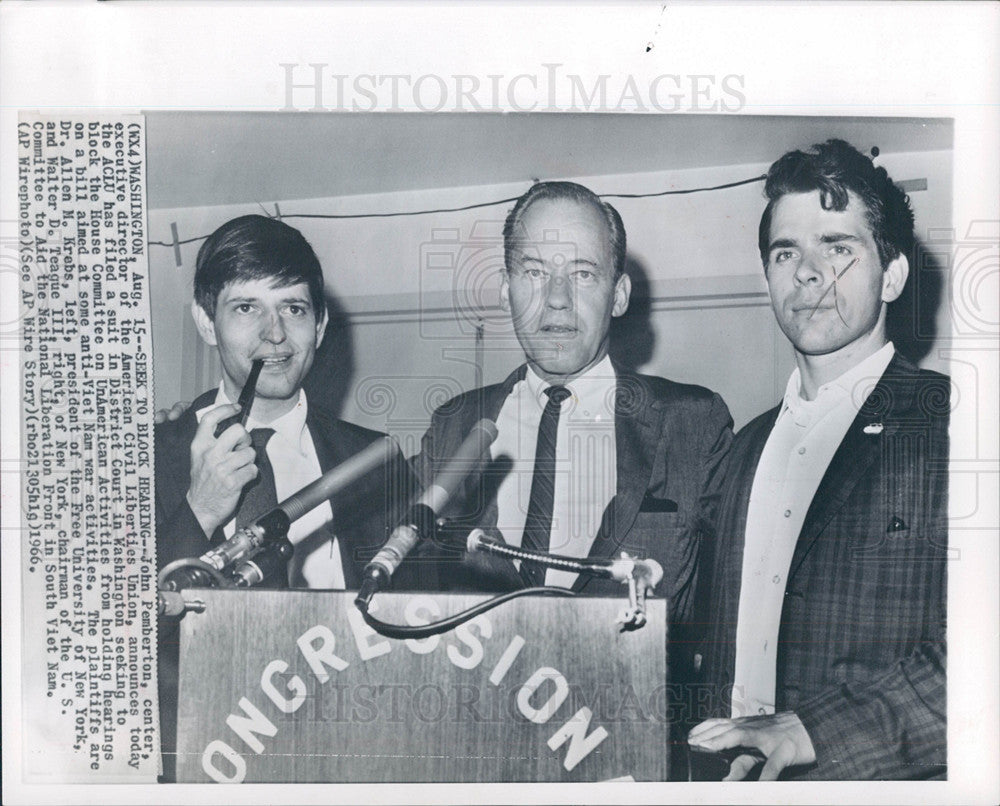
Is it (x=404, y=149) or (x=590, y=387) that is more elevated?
(x=404, y=149)

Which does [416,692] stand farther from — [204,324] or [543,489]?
[204,324]

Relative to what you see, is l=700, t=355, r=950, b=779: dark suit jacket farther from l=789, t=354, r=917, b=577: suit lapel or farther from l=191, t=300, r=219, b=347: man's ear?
l=191, t=300, r=219, b=347: man's ear

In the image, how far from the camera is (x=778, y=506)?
1799 millimetres

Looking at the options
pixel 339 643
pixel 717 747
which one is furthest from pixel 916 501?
pixel 339 643

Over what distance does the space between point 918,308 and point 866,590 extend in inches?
20.5

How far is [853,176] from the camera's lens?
181cm

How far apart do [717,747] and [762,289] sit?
83 centimetres

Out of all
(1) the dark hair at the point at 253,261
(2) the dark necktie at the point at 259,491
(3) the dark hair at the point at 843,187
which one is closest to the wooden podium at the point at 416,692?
(2) the dark necktie at the point at 259,491

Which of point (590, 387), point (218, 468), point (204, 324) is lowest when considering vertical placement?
point (218, 468)

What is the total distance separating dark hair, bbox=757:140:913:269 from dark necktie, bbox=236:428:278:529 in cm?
96

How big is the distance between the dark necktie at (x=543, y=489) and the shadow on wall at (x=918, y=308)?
616 mm

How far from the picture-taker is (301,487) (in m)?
1.80

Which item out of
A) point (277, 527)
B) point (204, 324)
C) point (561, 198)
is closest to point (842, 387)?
point (561, 198)

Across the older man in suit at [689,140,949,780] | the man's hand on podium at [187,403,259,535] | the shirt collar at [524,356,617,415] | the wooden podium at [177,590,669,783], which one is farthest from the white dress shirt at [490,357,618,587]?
the man's hand on podium at [187,403,259,535]
